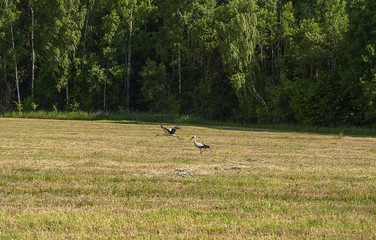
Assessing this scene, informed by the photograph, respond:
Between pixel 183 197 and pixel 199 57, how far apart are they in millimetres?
48461

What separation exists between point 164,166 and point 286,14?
40854mm

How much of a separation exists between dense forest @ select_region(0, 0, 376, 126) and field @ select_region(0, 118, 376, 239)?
28.5 m

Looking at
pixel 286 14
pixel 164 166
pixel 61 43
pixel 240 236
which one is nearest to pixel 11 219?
pixel 240 236

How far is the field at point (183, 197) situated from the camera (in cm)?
757

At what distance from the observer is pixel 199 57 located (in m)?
57.6

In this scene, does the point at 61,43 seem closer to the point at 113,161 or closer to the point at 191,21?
the point at 191,21

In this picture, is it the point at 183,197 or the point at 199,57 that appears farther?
the point at 199,57

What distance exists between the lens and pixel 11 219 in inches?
318

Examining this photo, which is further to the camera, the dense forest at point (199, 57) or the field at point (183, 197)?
the dense forest at point (199, 57)

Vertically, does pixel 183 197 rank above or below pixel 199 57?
below

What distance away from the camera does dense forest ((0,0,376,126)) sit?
44.6m

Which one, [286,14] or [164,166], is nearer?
[164,166]

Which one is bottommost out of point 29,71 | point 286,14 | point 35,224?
point 35,224

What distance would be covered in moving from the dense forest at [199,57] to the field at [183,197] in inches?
1123
